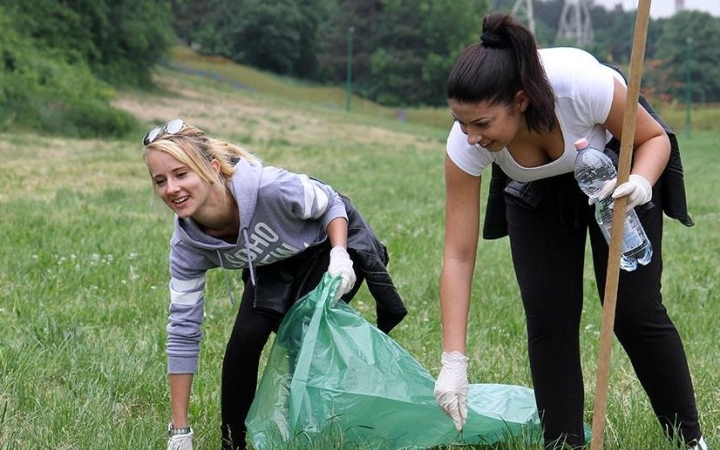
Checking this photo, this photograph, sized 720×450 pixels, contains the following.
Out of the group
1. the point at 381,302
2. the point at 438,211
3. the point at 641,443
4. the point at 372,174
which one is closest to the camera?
the point at 641,443

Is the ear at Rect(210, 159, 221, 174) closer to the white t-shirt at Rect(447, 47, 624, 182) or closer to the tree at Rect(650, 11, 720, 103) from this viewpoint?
the white t-shirt at Rect(447, 47, 624, 182)

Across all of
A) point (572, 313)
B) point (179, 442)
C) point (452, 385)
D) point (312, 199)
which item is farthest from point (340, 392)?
point (572, 313)

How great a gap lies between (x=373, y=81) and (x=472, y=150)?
194ft

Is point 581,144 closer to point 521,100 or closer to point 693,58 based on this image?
point 521,100

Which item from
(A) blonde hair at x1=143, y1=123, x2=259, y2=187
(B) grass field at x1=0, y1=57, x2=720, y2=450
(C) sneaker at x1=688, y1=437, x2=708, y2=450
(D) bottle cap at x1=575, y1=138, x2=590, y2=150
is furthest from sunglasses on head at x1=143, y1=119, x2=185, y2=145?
(C) sneaker at x1=688, y1=437, x2=708, y2=450

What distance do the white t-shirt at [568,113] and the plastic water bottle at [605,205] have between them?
0.07 m

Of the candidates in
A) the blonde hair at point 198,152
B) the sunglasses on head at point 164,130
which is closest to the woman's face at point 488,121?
the blonde hair at point 198,152

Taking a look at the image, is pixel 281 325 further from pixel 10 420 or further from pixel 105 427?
pixel 10 420

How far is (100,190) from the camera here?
10.1 meters

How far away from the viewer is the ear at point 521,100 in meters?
2.48

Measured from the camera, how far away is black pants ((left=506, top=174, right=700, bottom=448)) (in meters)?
2.72

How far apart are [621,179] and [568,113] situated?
31cm

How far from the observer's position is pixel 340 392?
2.80m

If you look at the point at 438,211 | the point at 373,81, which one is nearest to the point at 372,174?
the point at 438,211
